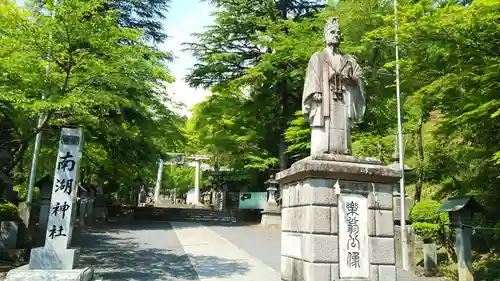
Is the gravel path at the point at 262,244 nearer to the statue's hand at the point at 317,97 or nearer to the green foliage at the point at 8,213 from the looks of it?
the statue's hand at the point at 317,97

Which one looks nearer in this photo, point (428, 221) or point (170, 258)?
point (170, 258)

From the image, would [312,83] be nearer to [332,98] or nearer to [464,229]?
[332,98]

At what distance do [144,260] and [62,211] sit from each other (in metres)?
3.26

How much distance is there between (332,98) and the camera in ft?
20.6

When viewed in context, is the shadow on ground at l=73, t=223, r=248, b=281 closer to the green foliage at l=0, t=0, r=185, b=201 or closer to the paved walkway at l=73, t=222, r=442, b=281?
the paved walkway at l=73, t=222, r=442, b=281

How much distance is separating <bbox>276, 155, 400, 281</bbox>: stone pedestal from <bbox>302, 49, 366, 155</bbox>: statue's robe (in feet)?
1.11

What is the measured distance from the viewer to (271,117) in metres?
23.8

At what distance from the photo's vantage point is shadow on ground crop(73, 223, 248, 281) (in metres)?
9.01

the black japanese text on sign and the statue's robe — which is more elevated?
the statue's robe

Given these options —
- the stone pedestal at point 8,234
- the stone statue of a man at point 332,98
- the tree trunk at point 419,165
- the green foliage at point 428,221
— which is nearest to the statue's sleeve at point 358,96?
the stone statue of a man at point 332,98

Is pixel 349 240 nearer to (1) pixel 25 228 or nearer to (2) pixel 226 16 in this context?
(1) pixel 25 228

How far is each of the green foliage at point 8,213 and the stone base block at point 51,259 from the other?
4.26 metres

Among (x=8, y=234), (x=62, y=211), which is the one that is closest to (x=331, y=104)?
(x=62, y=211)

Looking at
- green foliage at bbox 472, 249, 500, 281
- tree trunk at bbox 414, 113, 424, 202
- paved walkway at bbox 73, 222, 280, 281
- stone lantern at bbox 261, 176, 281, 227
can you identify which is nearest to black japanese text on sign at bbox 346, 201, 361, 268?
paved walkway at bbox 73, 222, 280, 281
